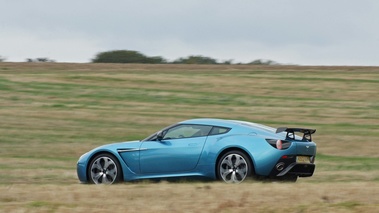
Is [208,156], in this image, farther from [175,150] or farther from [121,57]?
[121,57]

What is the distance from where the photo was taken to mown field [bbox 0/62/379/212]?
11.2m

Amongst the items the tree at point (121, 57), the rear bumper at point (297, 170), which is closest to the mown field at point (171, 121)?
the rear bumper at point (297, 170)

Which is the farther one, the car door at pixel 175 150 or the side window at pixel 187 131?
the side window at pixel 187 131

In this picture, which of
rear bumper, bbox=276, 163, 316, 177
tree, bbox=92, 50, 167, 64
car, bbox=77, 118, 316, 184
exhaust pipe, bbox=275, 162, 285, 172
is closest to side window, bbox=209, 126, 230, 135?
car, bbox=77, 118, 316, 184

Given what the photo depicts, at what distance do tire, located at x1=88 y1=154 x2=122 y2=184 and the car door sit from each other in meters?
0.47

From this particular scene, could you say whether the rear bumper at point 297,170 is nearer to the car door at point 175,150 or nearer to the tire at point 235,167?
the tire at point 235,167

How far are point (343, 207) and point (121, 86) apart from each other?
87.0 feet

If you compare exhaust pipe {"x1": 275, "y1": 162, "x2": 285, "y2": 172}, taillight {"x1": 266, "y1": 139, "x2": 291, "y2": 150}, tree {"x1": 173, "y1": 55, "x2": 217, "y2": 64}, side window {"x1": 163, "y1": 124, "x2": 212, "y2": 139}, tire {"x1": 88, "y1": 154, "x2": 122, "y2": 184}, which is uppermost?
tree {"x1": 173, "y1": 55, "x2": 217, "y2": 64}

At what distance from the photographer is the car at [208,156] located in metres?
13.9

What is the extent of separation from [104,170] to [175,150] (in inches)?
50.6

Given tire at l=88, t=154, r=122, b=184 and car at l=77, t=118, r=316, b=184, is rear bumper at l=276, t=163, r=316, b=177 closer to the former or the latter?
car at l=77, t=118, r=316, b=184

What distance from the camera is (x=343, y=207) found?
34.2 feet

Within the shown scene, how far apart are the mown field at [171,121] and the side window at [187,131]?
0.84 m

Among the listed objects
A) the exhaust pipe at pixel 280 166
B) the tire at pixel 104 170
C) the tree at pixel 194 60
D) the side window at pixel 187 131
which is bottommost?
the tire at pixel 104 170
